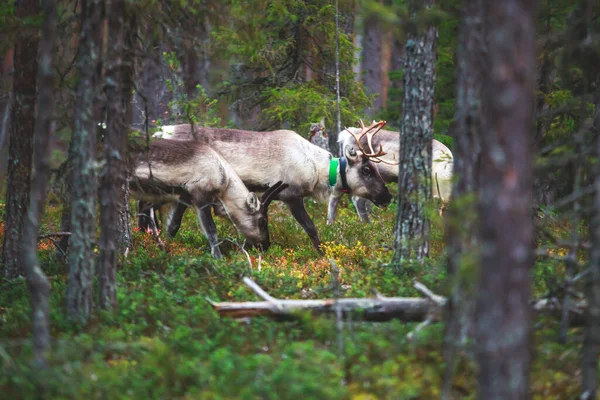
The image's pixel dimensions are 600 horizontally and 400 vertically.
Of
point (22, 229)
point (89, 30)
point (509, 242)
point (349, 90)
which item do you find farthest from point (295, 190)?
point (509, 242)

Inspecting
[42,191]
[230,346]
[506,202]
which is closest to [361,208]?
[230,346]

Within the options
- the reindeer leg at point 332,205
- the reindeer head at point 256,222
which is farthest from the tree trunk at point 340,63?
the reindeer head at point 256,222

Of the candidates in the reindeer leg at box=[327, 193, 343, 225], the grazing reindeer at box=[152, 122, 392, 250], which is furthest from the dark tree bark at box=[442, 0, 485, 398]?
the reindeer leg at box=[327, 193, 343, 225]

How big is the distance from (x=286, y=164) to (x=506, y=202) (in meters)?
8.71

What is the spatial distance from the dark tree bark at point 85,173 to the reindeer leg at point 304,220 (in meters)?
5.39

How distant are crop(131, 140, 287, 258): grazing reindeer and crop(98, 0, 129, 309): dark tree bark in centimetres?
373

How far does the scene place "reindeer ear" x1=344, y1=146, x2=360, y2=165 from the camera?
13.2 m

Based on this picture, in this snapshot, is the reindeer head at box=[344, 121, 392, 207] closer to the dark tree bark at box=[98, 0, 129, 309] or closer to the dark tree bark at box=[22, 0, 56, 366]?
the dark tree bark at box=[98, 0, 129, 309]

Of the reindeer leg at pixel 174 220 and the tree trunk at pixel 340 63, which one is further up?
the tree trunk at pixel 340 63

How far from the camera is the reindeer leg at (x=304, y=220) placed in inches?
460

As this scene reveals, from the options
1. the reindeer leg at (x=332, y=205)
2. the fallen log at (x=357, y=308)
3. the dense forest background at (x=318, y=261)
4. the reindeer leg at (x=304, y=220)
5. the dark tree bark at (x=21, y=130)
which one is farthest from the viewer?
the reindeer leg at (x=332, y=205)

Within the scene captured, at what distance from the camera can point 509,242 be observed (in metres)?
3.92

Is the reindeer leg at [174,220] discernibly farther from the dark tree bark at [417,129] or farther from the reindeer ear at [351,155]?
the dark tree bark at [417,129]

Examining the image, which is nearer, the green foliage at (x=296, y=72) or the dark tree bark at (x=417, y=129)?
the dark tree bark at (x=417, y=129)
